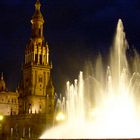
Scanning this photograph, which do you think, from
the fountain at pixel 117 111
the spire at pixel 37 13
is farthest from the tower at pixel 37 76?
the fountain at pixel 117 111

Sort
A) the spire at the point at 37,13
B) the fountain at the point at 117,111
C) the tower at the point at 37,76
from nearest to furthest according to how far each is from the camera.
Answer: the fountain at the point at 117,111 → the tower at the point at 37,76 → the spire at the point at 37,13

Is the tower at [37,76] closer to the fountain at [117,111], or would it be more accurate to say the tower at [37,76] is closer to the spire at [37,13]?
the spire at [37,13]

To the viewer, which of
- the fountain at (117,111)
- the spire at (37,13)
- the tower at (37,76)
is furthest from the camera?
the spire at (37,13)

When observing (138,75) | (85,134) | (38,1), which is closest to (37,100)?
(38,1)

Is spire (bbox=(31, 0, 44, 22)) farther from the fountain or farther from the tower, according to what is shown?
the fountain

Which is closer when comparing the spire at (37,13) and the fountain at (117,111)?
the fountain at (117,111)

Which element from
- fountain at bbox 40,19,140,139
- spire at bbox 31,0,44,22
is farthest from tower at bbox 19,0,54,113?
fountain at bbox 40,19,140,139

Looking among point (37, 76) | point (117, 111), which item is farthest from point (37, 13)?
point (117, 111)

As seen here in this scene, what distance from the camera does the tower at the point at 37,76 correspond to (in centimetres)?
9544

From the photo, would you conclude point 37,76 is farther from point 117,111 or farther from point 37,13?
point 117,111

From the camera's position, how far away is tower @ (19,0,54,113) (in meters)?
95.4

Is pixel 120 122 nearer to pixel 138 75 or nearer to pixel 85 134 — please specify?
pixel 85 134

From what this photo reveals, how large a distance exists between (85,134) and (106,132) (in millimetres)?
2758

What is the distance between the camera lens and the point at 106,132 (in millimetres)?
48844
